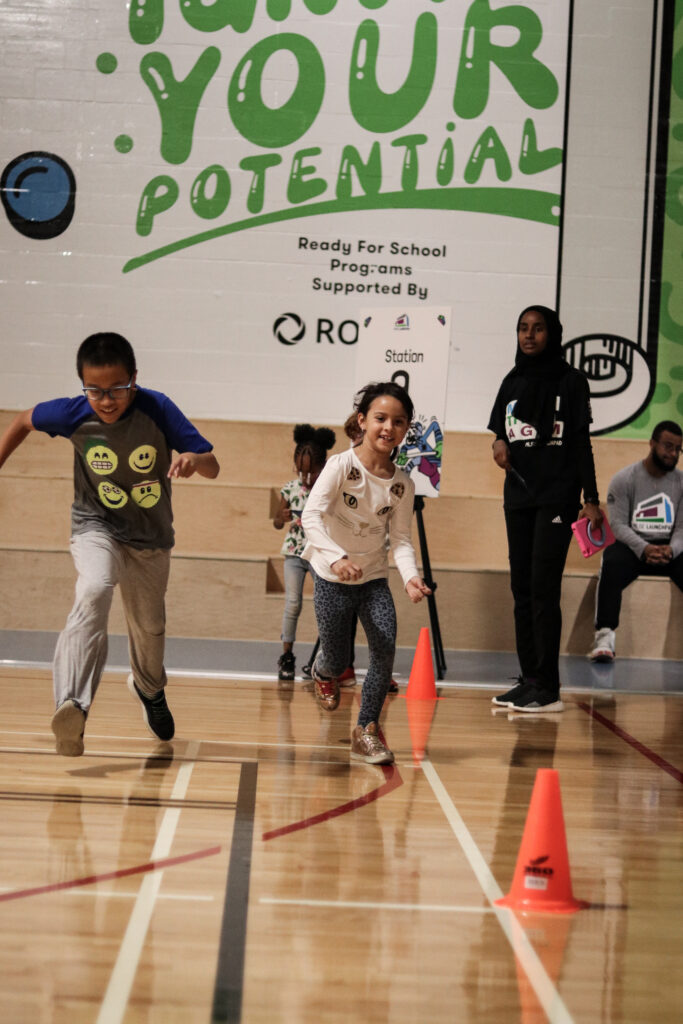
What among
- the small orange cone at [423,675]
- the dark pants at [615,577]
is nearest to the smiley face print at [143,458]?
the small orange cone at [423,675]

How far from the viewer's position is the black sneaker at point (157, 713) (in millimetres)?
4121

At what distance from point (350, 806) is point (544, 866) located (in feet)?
3.05

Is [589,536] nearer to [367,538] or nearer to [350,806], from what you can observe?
[367,538]

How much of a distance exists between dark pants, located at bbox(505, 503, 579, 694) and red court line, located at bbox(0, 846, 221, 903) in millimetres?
2477

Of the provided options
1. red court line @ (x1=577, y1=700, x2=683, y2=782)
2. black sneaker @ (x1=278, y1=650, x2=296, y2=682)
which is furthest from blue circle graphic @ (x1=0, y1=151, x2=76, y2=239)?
red court line @ (x1=577, y1=700, x2=683, y2=782)

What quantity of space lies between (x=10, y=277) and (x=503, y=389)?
15.1 feet

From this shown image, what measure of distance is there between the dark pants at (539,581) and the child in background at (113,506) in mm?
1763

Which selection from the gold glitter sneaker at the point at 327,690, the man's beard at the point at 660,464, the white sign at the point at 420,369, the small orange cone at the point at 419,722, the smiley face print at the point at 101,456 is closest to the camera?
the smiley face print at the point at 101,456

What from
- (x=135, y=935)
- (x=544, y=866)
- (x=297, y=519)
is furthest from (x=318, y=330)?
(x=135, y=935)

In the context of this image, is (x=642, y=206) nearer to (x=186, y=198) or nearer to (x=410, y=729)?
(x=186, y=198)

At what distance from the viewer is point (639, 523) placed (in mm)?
7062

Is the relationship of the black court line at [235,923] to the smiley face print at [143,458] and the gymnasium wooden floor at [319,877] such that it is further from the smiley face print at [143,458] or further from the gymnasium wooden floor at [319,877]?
the smiley face print at [143,458]

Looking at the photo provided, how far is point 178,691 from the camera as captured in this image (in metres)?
5.34

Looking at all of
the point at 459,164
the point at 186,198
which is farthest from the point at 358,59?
the point at 186,198
